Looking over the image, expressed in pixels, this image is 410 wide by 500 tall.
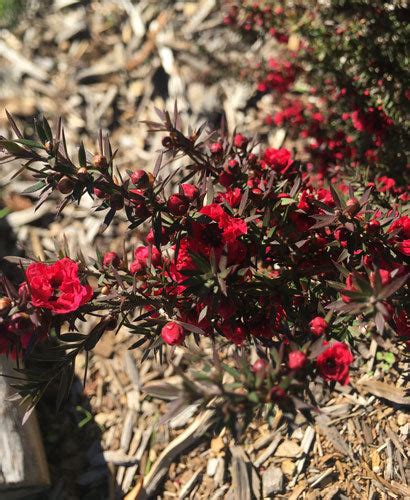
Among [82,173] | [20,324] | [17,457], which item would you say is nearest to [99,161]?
[82,173]

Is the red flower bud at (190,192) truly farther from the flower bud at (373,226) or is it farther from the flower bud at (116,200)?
the flower bud at (373,226)

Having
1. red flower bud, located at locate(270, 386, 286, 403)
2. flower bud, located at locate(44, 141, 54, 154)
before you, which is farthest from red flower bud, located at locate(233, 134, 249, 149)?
red flower bud, located at locate(270, 386, 286, 403)

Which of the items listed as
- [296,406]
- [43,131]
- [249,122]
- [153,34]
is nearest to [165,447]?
[296,406]

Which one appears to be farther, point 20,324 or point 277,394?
point 20,324

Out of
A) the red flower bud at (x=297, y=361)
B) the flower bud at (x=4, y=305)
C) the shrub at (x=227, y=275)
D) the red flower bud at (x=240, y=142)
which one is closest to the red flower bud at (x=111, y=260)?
the shrub at (x=227, y=275)

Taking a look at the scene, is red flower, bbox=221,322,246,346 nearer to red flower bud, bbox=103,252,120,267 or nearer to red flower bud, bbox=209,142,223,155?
red flower bud, bbox=103,252,120,267

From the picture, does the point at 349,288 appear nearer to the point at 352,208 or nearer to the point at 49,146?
the point at 352,208

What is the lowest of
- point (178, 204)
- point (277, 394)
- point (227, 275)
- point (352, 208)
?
point (277, 394)
